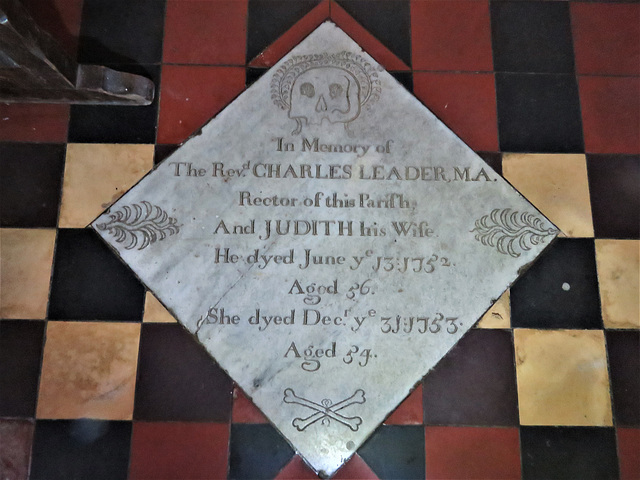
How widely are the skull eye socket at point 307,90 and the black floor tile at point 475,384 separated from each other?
3.70 ft

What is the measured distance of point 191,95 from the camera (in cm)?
202

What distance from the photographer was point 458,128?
6.56 feet

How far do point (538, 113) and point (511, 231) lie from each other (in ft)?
1.84

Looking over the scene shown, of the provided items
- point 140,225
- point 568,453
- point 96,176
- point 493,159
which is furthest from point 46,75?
point 568,453

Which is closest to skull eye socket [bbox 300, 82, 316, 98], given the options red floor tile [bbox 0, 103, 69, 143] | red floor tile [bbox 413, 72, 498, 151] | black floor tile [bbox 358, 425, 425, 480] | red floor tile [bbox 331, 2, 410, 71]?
red floor tile [bbox 331, 2, 410, 71]

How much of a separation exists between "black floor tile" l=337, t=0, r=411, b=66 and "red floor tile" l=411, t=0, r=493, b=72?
0.03 meters

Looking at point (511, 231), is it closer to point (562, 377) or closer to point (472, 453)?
point (562, 377)

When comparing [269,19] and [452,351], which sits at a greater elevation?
[269,19]

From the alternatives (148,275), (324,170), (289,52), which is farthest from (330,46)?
(148,275)

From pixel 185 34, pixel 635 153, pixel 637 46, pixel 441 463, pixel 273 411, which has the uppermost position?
pixel 185 34

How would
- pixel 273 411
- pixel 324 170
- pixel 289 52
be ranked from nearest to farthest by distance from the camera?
pixel 273 411
pixel 324 170
pixel 289 52

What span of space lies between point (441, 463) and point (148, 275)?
127 cm

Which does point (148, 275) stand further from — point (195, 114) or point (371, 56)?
point (371, 56)

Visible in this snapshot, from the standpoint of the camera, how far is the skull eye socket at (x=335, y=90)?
6.44ft
